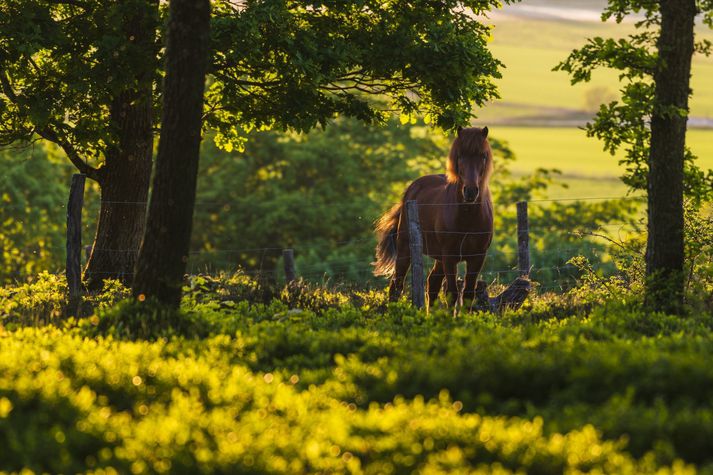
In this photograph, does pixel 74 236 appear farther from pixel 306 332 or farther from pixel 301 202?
pixel 301 202

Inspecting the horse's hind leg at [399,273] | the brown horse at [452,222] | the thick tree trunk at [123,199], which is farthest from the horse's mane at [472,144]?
the thick tree trunk at [123,199]

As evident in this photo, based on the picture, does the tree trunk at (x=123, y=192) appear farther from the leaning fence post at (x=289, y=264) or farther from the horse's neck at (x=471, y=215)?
the horse's neck at (x=471, y=215)

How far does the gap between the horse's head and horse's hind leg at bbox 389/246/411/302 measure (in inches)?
145

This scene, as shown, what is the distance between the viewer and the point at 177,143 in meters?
12.8

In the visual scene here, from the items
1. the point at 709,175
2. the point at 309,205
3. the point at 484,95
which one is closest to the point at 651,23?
the point at 709,175

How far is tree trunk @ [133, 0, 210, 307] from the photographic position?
42.0 feet

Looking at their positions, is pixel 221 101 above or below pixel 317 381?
above

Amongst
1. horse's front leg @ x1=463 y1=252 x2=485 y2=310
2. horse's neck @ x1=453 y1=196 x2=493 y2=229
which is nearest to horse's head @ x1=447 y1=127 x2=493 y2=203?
horse's neck @ x1=453 y1=196 x2=493 y2=229

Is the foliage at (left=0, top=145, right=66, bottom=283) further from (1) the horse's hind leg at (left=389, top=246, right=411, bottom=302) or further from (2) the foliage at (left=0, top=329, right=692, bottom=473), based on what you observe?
(2) the foliage at (left=0, top=329, right=692, bottom=473)

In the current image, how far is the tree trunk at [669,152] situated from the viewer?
1428cm

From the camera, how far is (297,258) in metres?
45.1

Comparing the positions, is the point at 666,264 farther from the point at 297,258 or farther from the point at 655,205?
the point at 297,258

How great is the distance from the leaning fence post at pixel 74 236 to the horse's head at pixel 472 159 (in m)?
6.57

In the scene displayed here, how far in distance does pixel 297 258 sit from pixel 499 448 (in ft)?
126
